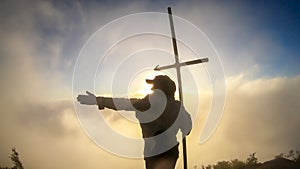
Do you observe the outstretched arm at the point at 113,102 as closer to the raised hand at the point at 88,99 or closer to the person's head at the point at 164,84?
the raised hand at the point at 88,99

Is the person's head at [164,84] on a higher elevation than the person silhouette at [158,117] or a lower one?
higher

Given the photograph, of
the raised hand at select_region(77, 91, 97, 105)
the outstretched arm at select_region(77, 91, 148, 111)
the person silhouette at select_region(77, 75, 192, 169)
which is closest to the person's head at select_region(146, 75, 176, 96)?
the person silhouette at select_region(77, 75, 192, 169)

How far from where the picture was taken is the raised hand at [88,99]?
5.18 meters

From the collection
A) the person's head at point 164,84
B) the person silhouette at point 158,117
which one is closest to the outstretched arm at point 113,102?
the person silhouette at point 158,117

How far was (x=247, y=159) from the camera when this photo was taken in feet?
180

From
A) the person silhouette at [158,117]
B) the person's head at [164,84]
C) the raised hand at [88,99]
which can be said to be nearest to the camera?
the raised hand at [88,99]

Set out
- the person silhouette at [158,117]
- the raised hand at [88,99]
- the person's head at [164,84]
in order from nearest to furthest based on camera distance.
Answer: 1. the raised hand at [88,99]
2. the person silhouette at [158,117]
3. the person's head at [164,84]

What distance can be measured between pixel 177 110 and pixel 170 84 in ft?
1.74

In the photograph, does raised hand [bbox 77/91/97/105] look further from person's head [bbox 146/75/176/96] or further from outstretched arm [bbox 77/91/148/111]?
person's head [bbox 146/75/176/96]

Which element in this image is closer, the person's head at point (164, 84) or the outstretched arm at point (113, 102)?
the outstretched arm at point (113, 102)

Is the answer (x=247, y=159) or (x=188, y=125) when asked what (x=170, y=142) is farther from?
(x=247, y=159)

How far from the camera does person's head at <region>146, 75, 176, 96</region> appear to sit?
5.93 meters

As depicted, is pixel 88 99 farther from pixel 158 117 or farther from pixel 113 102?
pixel 158 117

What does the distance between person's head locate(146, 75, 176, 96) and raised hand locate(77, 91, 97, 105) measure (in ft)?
4.13
